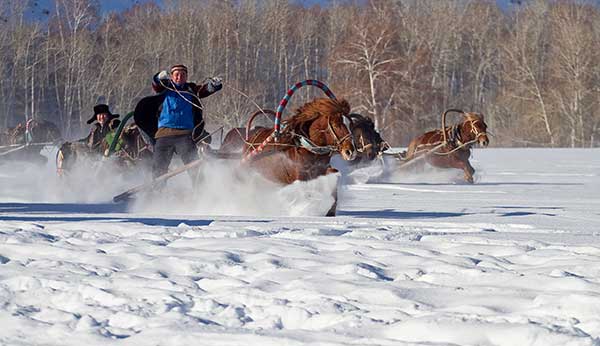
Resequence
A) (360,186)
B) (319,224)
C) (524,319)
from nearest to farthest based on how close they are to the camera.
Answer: (524,319) < (319,224) < (360,186)

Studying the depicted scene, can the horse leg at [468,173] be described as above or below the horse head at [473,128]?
below

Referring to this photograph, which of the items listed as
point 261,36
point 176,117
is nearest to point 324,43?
point 261,36

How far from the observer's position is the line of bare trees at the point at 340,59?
53.2m

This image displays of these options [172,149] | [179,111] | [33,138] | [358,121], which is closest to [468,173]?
[358,121]

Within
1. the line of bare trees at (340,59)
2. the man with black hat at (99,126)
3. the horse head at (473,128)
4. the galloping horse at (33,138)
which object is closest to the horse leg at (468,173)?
the horse head at (473,128)

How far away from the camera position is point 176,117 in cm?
1136

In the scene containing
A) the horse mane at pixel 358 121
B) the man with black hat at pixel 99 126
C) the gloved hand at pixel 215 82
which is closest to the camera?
the horse mane at pixel 358 121

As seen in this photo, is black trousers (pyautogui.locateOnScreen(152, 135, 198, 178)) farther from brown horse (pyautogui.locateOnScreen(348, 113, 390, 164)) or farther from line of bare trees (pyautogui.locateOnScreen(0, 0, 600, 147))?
line of bare trees (pyautogui.locateOnScreen(0, 0, 600, 147))

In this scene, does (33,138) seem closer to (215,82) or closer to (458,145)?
(458,145)

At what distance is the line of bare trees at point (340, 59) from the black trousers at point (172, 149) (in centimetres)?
3260

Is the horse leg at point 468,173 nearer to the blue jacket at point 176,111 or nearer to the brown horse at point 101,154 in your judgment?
the brown horse at point 101,154

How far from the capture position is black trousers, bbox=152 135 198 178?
37.5 ft

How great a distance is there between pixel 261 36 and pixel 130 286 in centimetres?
5986

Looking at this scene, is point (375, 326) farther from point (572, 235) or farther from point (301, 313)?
point (572, 235)
